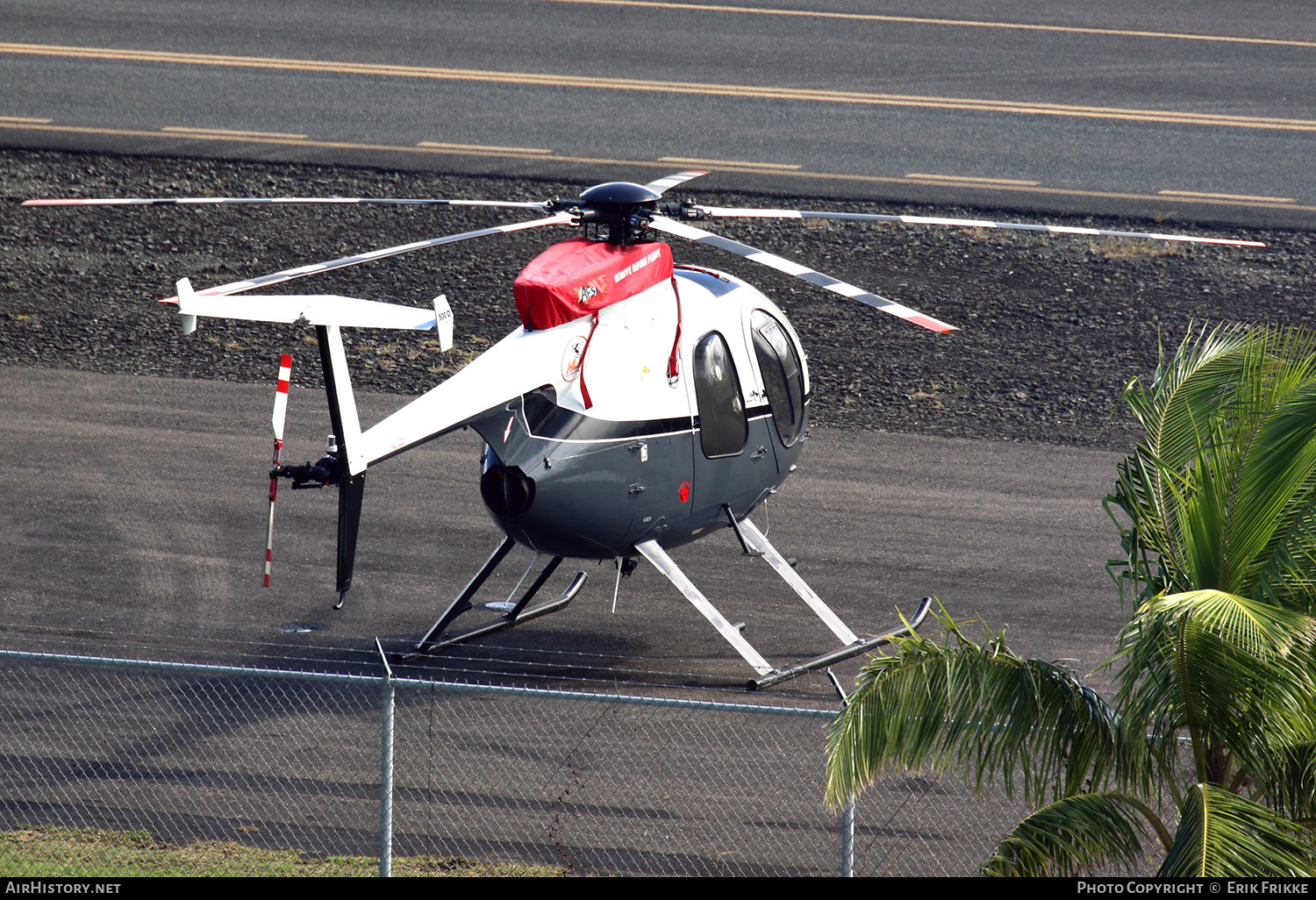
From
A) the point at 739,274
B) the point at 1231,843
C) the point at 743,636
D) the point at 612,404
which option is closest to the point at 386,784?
the point at 612,404

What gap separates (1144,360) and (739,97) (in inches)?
347

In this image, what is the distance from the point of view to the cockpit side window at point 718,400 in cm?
1086

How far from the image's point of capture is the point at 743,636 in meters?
11.8

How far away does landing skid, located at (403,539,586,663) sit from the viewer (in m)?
11.1

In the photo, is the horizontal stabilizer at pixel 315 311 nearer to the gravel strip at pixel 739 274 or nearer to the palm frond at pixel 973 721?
the palm frond at pixel 973 721

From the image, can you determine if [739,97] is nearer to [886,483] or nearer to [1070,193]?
[1070,193]

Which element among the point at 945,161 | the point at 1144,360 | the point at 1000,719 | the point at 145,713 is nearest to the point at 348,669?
the point at 145,713

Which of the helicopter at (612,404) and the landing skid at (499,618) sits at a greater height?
the helicopter at (612,404)

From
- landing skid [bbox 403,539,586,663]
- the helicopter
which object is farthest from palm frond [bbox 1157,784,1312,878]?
landing skid [bbox 403,539,586,663]

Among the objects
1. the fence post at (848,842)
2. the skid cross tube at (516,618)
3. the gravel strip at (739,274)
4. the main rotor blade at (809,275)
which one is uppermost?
the main rotor blade at (809,275)

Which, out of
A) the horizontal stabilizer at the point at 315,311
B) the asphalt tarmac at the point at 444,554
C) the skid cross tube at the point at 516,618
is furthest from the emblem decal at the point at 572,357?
the asphalt tarmac at the point at 444,554

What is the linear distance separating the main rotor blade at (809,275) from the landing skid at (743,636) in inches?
87.4

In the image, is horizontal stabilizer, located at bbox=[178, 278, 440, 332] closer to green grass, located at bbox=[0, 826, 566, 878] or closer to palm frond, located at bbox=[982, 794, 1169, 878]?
green grass, located at bbox=[0, 826, 566, 878]

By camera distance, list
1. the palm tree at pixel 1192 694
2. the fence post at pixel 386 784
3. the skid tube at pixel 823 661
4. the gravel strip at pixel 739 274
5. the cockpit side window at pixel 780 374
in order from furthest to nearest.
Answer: the gravel strip at pixel 739 274, the cockpit side window at pixel 780 374, the skid tube at pixel 823 661, the fence post at pixel 386 784, the palm tree at pixel 1192 694
